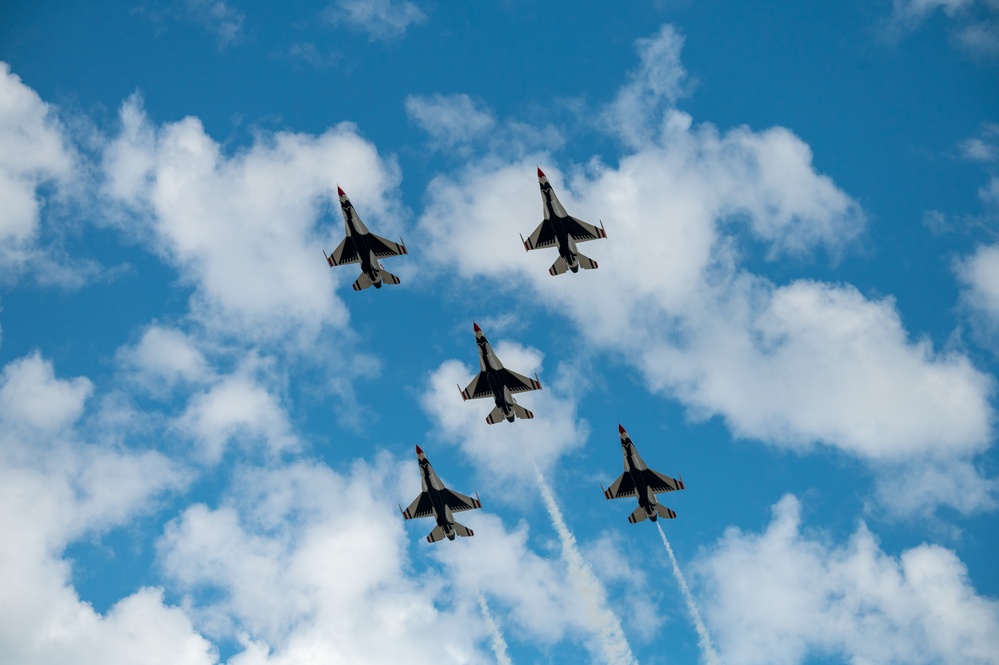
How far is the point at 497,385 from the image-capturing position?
192500 mm

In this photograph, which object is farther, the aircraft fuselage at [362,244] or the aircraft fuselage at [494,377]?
the aircraft fuselage at [494,377]

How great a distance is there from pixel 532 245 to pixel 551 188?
8.71m

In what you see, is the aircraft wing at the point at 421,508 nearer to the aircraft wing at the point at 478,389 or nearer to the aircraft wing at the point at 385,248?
the aircraft wing at the point at 478,389

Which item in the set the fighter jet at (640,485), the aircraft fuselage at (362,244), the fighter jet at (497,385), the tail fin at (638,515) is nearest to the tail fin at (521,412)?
the fighter jet at (497,385)

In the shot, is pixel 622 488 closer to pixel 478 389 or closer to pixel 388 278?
pixel 478 389

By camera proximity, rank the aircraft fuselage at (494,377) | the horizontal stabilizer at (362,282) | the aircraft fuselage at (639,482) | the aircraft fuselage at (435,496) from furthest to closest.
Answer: the horizontal stabilizer at (362,282) < the aircraft fuselage at (435,496) < the aircraft fuselage at (639,482) < the aircraft fuselage at (494,377)

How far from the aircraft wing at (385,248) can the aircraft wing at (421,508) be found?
33.2 m

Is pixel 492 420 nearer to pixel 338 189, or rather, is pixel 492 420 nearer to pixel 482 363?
pixel 482 363

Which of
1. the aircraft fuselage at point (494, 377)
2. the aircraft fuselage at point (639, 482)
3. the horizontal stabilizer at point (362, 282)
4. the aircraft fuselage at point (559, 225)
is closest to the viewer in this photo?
the aircraft fuselage at point (559, 225)

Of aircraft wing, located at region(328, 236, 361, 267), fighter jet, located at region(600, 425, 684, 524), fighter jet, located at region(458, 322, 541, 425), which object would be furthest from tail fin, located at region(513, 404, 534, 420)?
aircraft wing, located at region(328, 236, 361, 267)

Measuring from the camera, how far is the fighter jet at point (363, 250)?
189512 mm

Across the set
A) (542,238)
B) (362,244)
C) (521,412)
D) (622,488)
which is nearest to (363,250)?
(362,244)

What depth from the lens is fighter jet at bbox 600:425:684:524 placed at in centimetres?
19138

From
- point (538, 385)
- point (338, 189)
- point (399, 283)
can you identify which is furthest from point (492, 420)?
point (338, 189)
